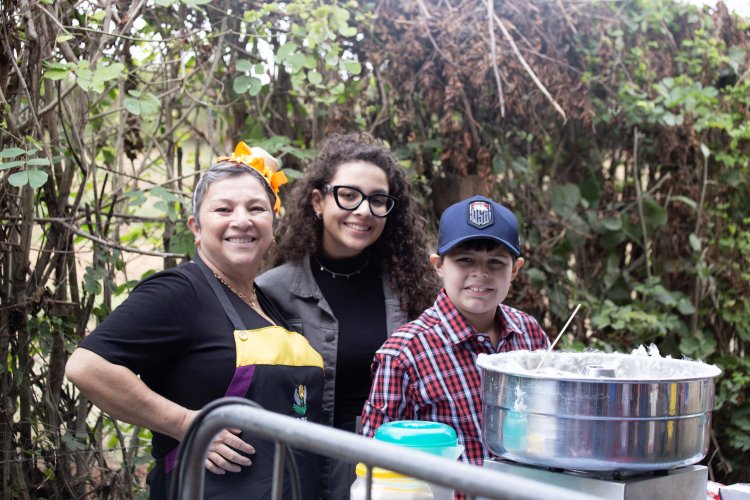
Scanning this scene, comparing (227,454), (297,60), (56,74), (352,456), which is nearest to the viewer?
(352,456)

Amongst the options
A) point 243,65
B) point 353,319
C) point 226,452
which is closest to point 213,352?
point 226,452

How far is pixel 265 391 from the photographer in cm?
225

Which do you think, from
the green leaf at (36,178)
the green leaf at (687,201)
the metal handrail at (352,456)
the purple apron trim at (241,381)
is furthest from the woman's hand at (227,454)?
the green leaf at (687,201)

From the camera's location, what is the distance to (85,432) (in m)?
3.56

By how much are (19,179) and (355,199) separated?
1.13 metres

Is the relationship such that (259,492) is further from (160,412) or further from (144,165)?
(144,165)

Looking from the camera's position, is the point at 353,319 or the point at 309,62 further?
the point at 309,62

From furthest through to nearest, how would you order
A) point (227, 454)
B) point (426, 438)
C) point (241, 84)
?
point (241, 84)
point (227, 454)
point (426, 438)

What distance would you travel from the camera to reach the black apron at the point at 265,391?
7.20ft

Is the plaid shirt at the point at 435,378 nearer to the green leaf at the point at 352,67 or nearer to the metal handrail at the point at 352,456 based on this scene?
the metal handrail at the point at 352,456

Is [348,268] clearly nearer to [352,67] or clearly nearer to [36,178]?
[36,178]

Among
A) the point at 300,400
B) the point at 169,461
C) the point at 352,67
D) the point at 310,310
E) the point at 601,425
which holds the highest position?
the point at 352,67

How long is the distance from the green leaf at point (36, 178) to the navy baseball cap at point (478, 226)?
1.39 m

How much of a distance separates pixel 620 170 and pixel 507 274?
284 centimetres
